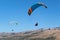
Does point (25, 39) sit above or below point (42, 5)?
above

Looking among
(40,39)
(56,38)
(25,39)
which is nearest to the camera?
(56,38)

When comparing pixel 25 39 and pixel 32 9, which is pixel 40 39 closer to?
pixel 25 39

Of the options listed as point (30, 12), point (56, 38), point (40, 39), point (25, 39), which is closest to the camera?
point (30, 12)

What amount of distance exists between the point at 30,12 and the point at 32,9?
1.42 m

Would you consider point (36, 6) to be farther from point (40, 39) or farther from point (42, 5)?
point (40, 39)

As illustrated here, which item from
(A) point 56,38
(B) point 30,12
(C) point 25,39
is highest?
(C) point 25,39

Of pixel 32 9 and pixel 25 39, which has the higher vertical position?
pixel 25 39

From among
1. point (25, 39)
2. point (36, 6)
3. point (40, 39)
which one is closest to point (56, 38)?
point (40, 39)

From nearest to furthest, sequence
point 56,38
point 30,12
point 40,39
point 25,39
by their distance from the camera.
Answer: point 30,12
point 56,38
point 40,39
point 25,39

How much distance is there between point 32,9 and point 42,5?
2.58 m

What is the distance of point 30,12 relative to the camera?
36.9m

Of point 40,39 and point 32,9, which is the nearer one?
point 32,9

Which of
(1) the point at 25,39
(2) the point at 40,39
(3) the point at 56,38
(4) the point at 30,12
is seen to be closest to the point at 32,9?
(4) the point at 30,12

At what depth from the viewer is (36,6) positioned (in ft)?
127
